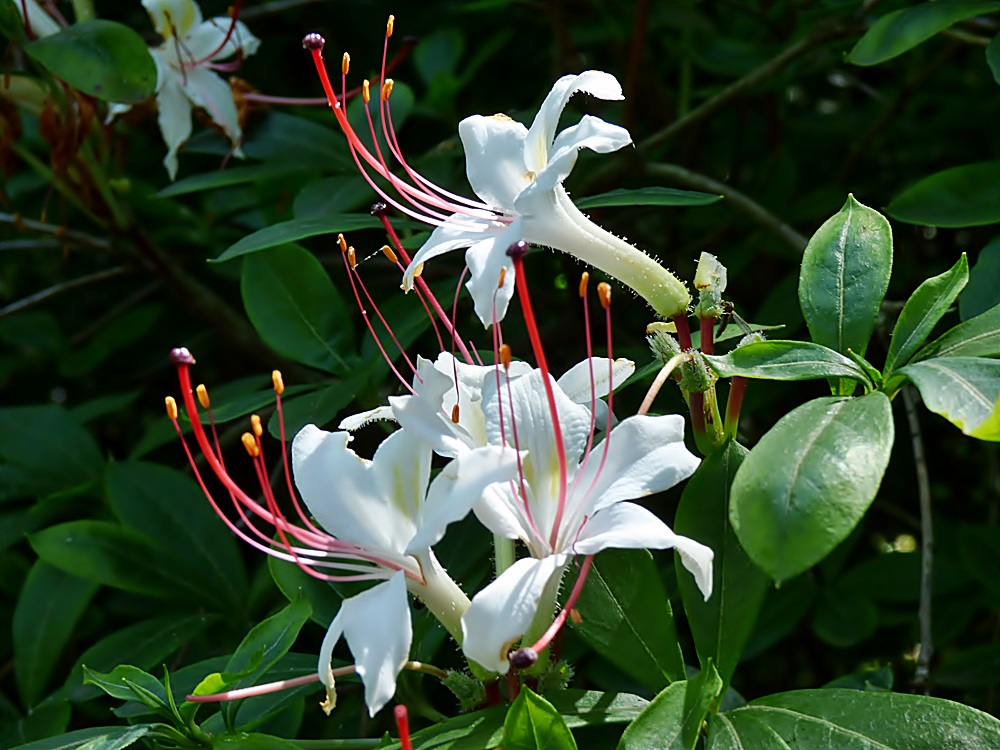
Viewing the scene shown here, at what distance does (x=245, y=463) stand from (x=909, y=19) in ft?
3.40

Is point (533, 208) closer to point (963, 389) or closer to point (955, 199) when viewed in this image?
point (963, 389)

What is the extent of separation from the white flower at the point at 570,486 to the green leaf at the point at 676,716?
3.1 inches

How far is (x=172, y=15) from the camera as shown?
1.40 meters

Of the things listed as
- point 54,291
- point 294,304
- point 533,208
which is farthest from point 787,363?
point 54,291

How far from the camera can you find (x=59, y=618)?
4.00 ft

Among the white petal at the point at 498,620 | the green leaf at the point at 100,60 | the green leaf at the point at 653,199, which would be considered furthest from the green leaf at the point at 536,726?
the green leaf at the point at 100,60

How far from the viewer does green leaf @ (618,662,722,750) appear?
70cm

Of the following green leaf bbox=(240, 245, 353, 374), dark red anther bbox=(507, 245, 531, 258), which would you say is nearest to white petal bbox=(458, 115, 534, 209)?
dark red anther bbox=(507, 245, 531, 258)

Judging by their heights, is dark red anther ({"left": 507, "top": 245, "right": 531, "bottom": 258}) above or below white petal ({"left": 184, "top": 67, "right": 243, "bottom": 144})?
below

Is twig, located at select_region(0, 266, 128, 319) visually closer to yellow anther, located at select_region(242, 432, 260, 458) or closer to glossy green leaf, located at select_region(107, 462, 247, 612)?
glossy green leaf, located at select_region(107, 462, 247, 612)

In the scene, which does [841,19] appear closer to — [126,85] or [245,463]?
[126,85]

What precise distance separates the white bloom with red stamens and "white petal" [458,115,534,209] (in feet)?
1.92

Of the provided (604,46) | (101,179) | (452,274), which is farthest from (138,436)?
(604,46)

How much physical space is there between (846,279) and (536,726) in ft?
1.29
